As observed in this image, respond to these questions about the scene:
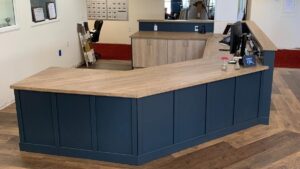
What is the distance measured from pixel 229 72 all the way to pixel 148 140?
1200 mm

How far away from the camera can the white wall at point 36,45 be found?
4906 mm

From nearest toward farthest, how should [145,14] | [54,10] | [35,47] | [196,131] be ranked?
[196,131]
[35,47]
[54,10]
[145,14]

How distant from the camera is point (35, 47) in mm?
5660

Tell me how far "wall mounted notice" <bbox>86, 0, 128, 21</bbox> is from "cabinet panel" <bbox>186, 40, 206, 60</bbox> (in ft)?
10.8

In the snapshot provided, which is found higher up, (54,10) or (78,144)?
(54,10)

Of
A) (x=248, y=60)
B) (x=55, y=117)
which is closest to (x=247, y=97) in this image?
(x=248, y=60)

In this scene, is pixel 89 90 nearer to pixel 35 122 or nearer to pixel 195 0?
pixel 35 122

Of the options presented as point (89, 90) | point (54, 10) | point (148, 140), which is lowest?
point (148, 140)

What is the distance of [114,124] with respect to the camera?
3.26 meters

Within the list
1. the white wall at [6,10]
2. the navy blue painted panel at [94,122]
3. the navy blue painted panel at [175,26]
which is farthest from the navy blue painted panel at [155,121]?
the navy blue painted panel at [175,26]

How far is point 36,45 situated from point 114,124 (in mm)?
3068

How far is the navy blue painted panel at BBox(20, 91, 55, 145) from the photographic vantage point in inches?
132

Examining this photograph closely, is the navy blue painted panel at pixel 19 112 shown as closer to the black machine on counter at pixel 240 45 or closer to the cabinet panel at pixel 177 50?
the black machine on counter at pixel 240 45

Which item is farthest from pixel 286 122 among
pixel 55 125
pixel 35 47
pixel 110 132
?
pixel 35 47
